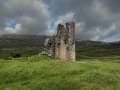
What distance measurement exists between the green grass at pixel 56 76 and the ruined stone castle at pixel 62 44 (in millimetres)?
13855

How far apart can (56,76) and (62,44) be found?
23.2 metres

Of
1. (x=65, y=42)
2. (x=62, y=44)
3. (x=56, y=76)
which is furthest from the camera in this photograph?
(x=65, y=42)

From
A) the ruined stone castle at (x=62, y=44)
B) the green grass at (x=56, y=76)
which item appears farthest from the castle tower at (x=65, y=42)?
the green grass at (x=56, y=76)

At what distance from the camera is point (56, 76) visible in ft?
154

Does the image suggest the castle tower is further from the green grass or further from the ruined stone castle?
the green grass

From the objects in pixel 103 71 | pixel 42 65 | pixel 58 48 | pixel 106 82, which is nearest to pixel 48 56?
pixel 58 48

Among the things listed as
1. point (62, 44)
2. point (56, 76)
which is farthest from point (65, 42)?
point (56, 76)

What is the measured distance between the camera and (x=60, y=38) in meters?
69.4

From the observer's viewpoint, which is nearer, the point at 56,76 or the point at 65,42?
the point at 56,76

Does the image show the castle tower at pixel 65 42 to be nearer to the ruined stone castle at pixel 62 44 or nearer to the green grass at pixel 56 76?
the ruined stone castle at pixel 62 44

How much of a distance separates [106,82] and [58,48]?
25.5m

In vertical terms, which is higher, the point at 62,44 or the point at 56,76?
the point at 62,44

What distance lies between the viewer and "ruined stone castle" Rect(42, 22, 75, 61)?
224ft

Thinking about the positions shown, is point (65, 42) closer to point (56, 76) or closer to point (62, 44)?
point (62, 44)
